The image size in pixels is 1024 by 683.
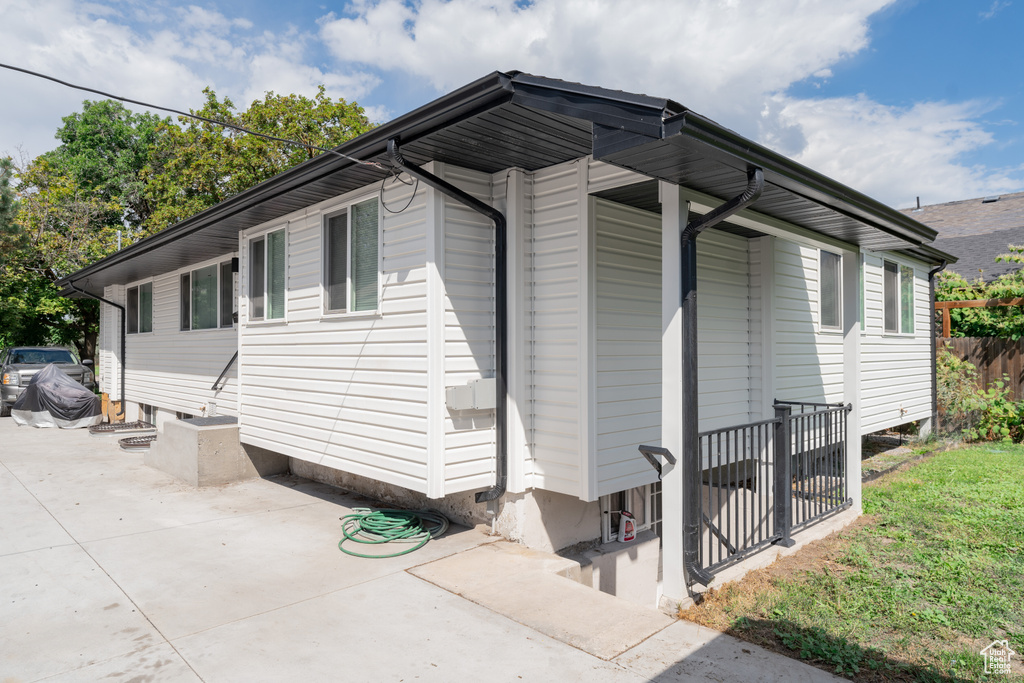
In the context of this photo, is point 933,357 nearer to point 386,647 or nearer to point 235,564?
point 386,647

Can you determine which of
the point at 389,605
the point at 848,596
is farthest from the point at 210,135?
the point at 848,596

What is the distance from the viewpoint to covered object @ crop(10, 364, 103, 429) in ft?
37.6

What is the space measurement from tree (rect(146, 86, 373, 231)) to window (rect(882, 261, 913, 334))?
16871 millimetres

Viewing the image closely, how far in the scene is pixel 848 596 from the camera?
3.86 m

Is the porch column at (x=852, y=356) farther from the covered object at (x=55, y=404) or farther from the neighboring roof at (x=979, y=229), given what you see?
the covered object at (x=55, y=404)

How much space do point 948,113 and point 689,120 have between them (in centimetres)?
2415

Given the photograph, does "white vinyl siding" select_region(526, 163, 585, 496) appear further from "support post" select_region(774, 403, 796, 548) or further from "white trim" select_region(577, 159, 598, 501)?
"support post" select_region(774, 403, 796, 548)

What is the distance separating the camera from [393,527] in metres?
4.96

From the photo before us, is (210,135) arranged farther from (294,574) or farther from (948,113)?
(948,113)

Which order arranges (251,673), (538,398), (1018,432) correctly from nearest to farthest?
(251,673) < (538,398) < (1018,432)

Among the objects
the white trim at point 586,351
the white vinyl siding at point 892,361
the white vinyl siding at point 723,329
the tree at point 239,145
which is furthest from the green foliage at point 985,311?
the tree at point 239,145

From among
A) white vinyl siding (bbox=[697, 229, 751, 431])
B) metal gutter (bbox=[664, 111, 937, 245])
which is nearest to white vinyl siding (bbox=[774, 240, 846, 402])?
white vinyl siding (bbox=[697, 229, 751, 431])

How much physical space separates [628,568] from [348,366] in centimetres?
318

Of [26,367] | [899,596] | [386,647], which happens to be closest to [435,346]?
[386,647]
